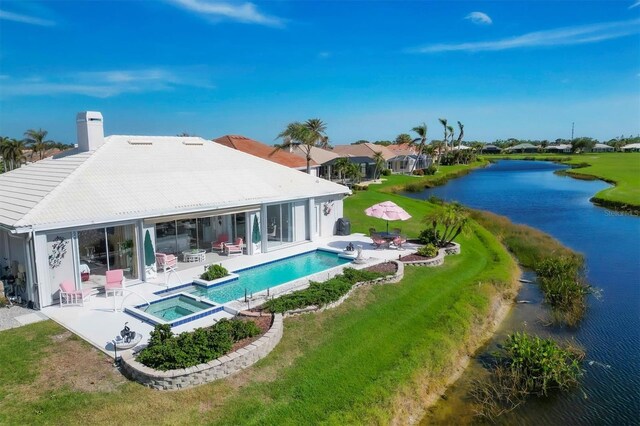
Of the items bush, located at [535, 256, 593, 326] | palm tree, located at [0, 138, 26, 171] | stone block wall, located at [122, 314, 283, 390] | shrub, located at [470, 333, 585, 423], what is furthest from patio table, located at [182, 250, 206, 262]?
palm tree, located at [0, 138, 26, 171]

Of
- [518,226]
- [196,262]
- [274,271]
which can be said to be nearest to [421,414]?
[274,271]

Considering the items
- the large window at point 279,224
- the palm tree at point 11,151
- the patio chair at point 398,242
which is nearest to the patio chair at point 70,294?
the large window at point 279,224

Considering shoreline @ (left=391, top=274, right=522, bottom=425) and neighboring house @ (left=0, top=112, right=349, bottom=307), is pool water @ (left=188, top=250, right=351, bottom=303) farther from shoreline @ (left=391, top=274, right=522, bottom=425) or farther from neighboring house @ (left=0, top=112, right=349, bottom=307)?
shoreline @ (left=391, top=274, right=522, bottom=425)

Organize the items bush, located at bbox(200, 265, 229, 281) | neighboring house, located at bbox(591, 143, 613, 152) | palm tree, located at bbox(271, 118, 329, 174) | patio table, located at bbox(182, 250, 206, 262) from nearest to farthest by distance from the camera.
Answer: bush, located at bbox(200, 265, 229, 281)
patio table, located at bbox(182, 250, 206, 262)
palm tree, located at bbox(271, 118, 329, 174)
neighboring house, located at bbox(591, 143, 613, 152)

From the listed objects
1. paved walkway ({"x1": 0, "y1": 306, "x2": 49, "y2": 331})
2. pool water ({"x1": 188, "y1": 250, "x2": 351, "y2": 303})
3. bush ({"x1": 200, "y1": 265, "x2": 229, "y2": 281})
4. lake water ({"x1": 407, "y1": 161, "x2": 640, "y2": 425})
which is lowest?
lake water ({"x1": 407, "y1": 161, "x2": 640, "y2": 425})

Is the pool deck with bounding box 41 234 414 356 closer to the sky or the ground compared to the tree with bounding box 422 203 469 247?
closer to the ground

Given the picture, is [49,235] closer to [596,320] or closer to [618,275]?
[596,320]

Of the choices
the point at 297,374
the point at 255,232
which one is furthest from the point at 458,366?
the point at 255,232
